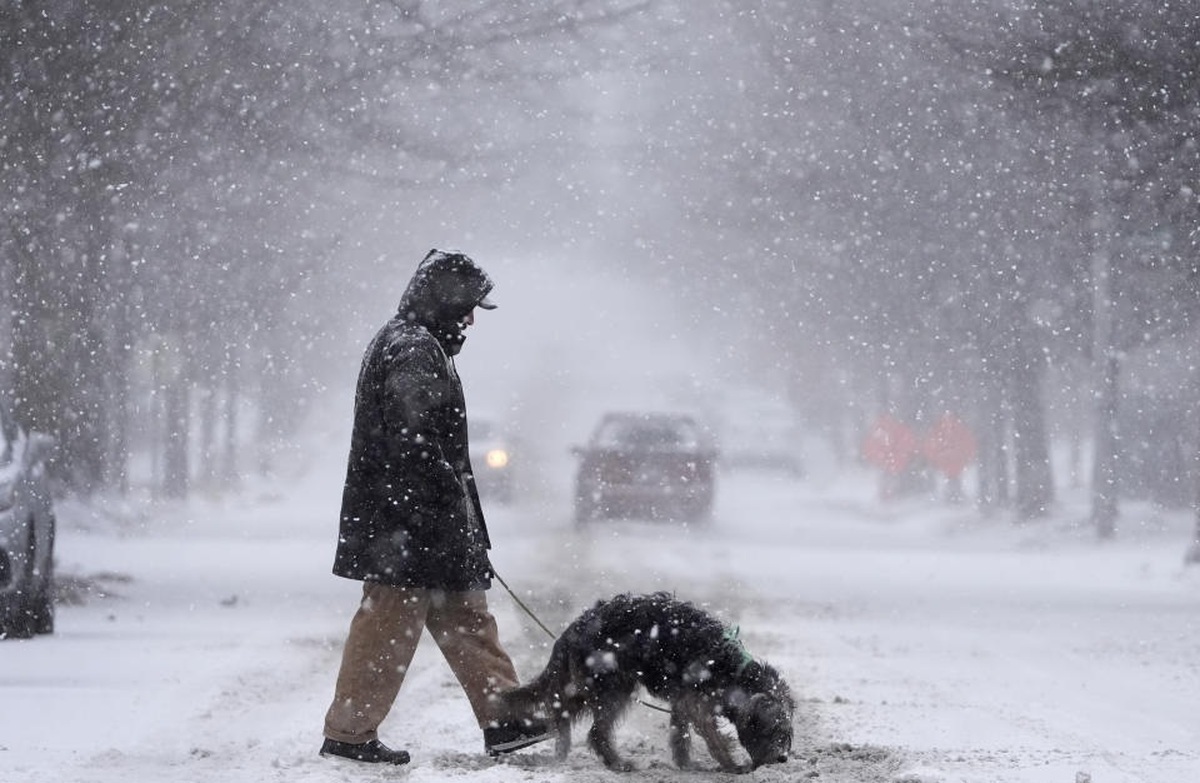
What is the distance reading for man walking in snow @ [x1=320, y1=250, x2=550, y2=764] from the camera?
6340 millimetres

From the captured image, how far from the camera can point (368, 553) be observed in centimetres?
635

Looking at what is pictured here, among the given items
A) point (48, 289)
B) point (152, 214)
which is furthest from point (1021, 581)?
point (152, 214)

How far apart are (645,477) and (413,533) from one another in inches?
684

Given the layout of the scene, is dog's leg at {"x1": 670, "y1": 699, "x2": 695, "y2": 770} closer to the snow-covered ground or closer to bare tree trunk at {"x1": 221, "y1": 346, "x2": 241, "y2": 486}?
the snow-covered ground

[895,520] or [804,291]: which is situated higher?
[804,291]

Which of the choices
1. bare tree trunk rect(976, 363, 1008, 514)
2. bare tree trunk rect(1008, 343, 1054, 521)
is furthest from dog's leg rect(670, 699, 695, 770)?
bare tree trunk rect(976, 363, 1008, 514)

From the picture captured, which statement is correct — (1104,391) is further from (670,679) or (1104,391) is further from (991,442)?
(670,679)

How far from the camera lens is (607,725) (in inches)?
247

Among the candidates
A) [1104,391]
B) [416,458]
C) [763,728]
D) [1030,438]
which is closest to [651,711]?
[763,728]

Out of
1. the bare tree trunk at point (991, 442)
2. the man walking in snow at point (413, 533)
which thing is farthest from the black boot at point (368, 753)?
the bare tree trunk at point (991, 442)

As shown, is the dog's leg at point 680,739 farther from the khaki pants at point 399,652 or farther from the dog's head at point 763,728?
the khaki pants at point 399,652

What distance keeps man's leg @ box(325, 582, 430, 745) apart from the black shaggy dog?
52cm

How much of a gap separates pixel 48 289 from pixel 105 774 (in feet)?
37.8

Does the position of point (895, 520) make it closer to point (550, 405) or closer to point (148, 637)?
point (148, 637)
